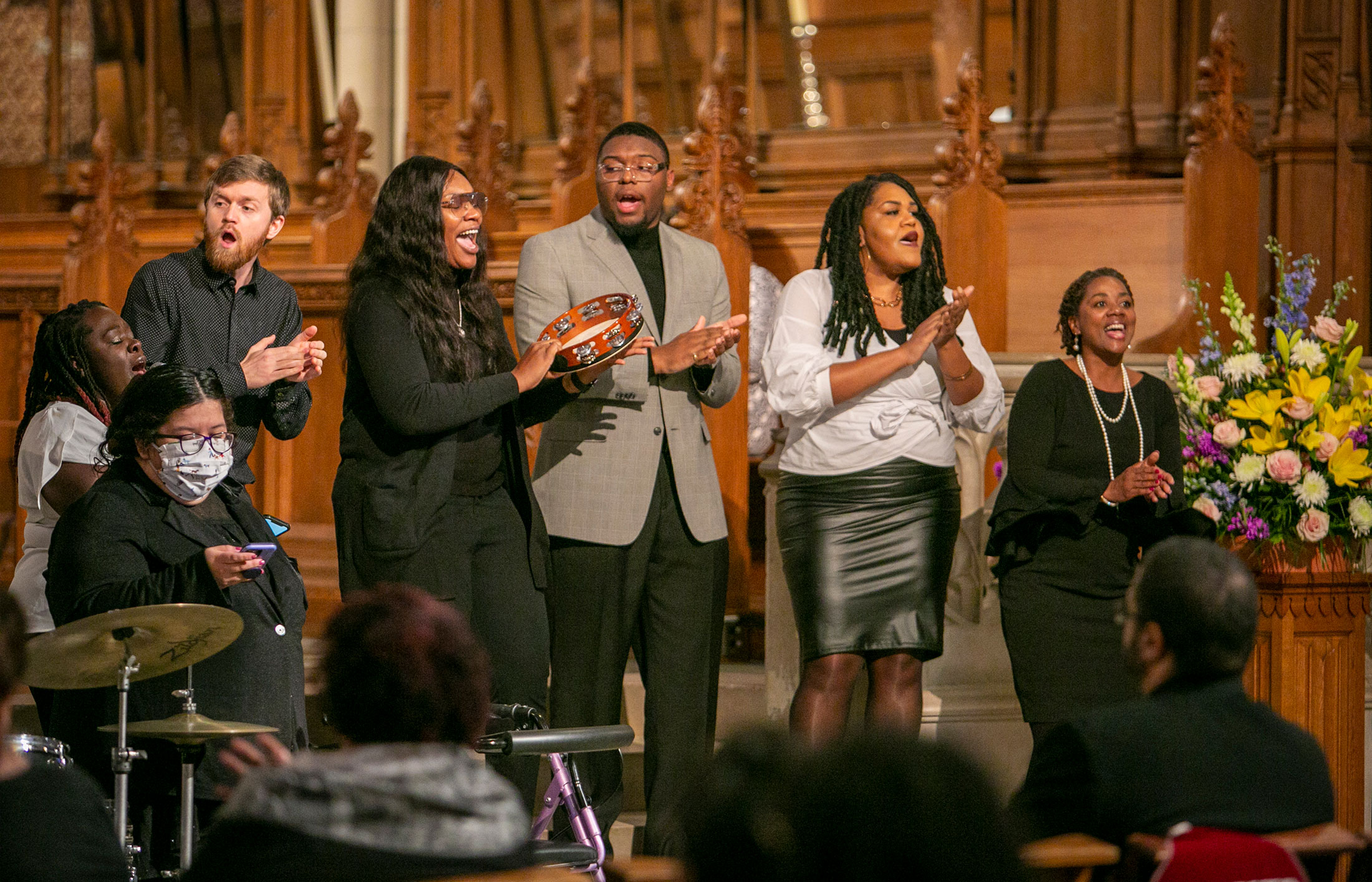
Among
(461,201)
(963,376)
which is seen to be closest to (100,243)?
(461,201)

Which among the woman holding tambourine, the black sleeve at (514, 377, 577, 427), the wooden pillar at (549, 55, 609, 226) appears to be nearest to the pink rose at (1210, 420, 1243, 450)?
the woman holding tambourine

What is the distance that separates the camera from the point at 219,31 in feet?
35.0

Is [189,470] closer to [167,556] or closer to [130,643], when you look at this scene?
[167,556]

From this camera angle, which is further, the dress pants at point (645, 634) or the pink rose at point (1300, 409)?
the pink rose at point (1300, 409)

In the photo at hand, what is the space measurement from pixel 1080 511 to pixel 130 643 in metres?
2.15

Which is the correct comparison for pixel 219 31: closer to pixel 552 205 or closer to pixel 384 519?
pixel 552 205

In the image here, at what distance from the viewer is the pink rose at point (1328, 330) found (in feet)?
13.0

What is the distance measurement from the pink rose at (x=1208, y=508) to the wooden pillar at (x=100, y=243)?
13.4 feet

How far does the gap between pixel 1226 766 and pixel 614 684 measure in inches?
75.8

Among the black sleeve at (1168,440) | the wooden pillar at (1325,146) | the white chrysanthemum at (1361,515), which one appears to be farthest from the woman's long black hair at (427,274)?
the wooden pillar at (1325,146)

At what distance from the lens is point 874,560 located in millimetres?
3793

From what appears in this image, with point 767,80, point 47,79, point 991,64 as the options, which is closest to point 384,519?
point 991,64

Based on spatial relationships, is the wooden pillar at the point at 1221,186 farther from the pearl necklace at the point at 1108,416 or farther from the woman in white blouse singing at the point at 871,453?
the woman in white blouse singing at the point at 871,453

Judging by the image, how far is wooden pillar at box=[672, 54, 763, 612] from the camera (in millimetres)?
5277
